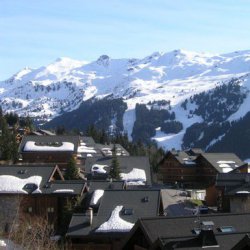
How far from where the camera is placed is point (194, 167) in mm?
107812

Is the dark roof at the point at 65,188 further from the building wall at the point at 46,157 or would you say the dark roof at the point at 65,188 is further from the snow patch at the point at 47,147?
the snow patch at the point at 47,147

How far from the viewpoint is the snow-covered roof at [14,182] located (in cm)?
5362

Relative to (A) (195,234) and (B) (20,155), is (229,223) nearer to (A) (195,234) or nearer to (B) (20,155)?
(A) (195,234)

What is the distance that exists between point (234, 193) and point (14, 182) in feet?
70.3

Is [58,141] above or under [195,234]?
under

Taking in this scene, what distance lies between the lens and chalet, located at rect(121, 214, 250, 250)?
26188 millimetres

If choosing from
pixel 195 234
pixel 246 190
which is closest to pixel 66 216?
pixel 246 190

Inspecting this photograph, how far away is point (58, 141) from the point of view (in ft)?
315

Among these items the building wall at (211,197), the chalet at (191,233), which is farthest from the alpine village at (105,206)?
the building wall at (211,197)

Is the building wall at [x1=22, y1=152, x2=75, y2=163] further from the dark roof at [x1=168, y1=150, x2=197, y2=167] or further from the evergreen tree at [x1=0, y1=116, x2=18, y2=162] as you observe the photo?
the dark roof at [x1=168, y1=150, x2=197, y2=167]

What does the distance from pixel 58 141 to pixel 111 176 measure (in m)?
27.0

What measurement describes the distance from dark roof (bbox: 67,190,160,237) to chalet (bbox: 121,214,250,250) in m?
9.56

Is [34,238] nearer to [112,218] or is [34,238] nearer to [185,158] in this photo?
[112,218]

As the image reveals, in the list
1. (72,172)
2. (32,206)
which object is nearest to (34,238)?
(32,206)
